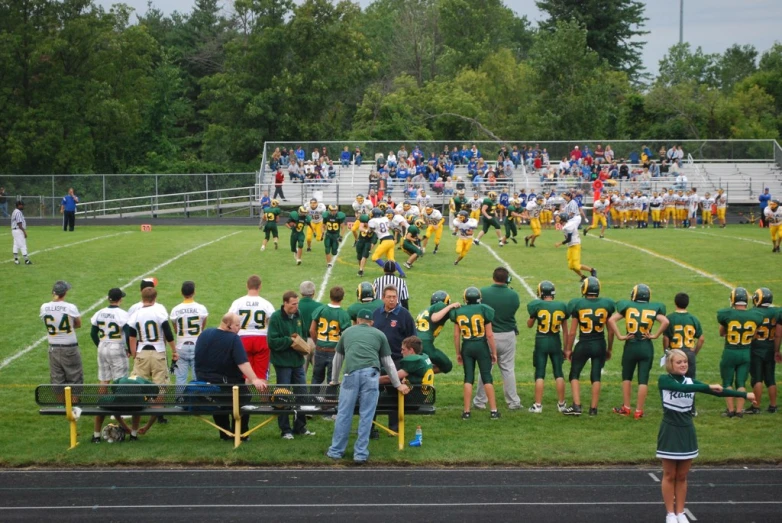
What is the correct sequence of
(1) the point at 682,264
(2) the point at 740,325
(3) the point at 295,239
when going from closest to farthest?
(2) the point at 740,325 → (3) the point at 295,239 → (1) the point at 682,264

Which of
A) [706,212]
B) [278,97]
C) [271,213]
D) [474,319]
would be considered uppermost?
[278,97]

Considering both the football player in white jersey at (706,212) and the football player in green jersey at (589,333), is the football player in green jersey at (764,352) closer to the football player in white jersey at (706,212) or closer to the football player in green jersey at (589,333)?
the football player in green jersey at (589,333)

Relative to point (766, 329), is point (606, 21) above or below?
above

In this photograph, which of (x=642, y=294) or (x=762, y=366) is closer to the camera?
(x=642, y=294)

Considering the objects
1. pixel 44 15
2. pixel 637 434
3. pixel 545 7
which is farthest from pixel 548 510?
pixel 545 7

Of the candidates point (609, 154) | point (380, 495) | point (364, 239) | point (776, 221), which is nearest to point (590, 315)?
point (380, 495)

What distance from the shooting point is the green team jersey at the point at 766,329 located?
38.3 feet

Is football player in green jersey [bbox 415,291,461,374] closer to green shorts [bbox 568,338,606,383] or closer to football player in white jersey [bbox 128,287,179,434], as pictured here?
green shorts [bbox 568,338,606,383]

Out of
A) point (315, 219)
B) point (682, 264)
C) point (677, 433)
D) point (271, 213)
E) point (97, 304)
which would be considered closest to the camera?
point (677, 433)

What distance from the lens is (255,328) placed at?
11.2 m

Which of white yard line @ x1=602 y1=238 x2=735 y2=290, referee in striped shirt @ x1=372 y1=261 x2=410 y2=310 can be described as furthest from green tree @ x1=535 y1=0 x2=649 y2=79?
referee in striped shirt @ x1=372 y1=261 x2=410 y2=310

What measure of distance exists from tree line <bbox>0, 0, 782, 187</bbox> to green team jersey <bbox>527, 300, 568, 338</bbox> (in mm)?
39503

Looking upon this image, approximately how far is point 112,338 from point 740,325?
311 inches

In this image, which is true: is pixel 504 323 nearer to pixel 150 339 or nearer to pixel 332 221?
pixel 150 339
